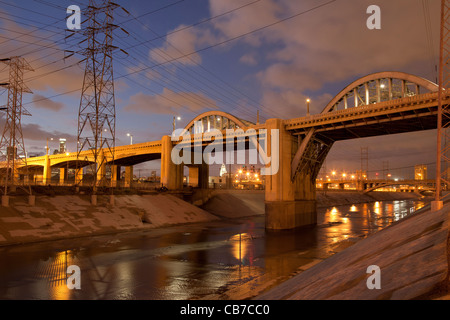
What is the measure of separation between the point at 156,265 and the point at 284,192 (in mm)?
25875

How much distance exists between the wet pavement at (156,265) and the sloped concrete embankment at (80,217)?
6.99 ft

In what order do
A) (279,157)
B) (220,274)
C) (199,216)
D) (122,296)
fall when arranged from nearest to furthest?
(122,296) → (220,274) → (279,157) → (199,216)

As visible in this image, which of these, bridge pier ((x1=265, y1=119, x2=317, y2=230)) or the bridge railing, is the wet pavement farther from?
the bridge railing

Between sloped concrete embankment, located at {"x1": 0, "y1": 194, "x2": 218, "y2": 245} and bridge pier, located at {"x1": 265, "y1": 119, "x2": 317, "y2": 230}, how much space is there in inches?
535

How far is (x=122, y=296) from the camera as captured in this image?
13.6 m

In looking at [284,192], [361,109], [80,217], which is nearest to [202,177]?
[284,192]

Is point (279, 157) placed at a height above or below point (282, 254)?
above

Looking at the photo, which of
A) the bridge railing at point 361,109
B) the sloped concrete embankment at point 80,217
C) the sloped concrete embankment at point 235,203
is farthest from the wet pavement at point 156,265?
the sloped concrete embankment at point 235,203

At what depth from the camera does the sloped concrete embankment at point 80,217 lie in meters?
29.2

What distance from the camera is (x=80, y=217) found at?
35.4 meters

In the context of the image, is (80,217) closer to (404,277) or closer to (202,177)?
(404,277)
